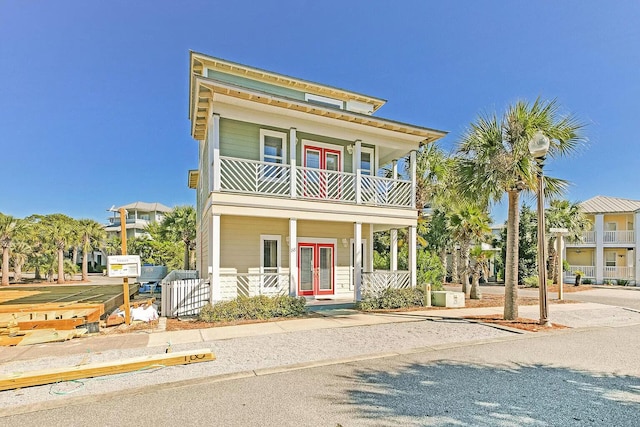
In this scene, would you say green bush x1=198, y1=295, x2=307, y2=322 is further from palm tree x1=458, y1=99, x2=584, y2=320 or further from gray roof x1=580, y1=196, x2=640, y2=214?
gray roof x1=580, y1=196, x2=640, y2=214

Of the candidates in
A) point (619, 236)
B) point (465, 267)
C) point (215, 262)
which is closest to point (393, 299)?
point (465, 267)

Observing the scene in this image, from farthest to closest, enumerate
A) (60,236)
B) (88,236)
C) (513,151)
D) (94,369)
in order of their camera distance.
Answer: (88,236) → (60,236) → (513,151) → (94,369)

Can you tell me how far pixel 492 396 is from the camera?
15.0 feet

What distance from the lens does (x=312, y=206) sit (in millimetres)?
11805

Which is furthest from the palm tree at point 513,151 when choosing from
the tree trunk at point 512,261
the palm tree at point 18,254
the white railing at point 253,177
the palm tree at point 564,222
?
the palm tree at point 18,254

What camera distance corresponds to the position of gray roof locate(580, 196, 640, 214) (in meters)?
28.9

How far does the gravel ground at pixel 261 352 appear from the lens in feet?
15.8

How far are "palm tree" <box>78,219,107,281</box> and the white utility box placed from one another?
113ft

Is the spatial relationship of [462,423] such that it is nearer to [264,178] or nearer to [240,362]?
[240,362]

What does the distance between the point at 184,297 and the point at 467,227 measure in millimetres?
12761

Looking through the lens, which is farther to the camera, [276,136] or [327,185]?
[276,136]

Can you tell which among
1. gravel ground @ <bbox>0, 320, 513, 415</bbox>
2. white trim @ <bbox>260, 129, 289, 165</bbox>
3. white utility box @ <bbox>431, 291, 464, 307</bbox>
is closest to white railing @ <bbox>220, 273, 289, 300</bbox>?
gravel ground @ <bbox>0, 320, 513, 415</bbox>

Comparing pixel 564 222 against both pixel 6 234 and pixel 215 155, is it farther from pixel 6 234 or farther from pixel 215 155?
pixel 6 234

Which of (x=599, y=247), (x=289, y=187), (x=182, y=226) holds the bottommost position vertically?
(x=599, y=247)
